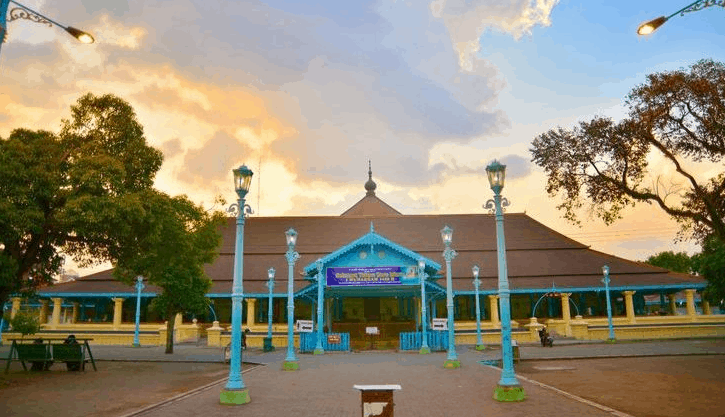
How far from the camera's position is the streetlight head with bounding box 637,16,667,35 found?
9.12m

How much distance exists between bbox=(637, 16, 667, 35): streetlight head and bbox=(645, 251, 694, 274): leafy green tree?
72.5 meters

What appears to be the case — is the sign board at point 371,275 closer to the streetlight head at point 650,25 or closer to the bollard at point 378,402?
the streetlight head at point 650,25

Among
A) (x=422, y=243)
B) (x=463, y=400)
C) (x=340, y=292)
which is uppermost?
(x=422, y=243)

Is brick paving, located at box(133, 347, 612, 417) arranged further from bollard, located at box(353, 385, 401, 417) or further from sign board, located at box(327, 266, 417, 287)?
sign board, located at box(327, 266, 417, 287)

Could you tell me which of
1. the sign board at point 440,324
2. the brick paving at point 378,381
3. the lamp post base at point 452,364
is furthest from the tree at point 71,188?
the sign board at point 440,324

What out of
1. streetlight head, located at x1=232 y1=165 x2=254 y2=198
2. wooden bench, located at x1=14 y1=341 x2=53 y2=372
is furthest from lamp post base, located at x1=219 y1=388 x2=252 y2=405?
wooden bench, located at x1=14 y1=341 x2=53 y2=372

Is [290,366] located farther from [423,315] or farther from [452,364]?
[423,315]

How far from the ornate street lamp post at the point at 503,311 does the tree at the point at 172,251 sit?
10107 millimetres

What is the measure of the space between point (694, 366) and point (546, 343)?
10300 millimetres

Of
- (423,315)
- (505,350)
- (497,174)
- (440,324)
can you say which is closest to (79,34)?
(497,174)

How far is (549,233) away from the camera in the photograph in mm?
42594

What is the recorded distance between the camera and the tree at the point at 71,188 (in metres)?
14.7

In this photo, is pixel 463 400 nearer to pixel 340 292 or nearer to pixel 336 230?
pixel 340 292

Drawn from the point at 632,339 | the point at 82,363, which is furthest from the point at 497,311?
the point at 82,363
